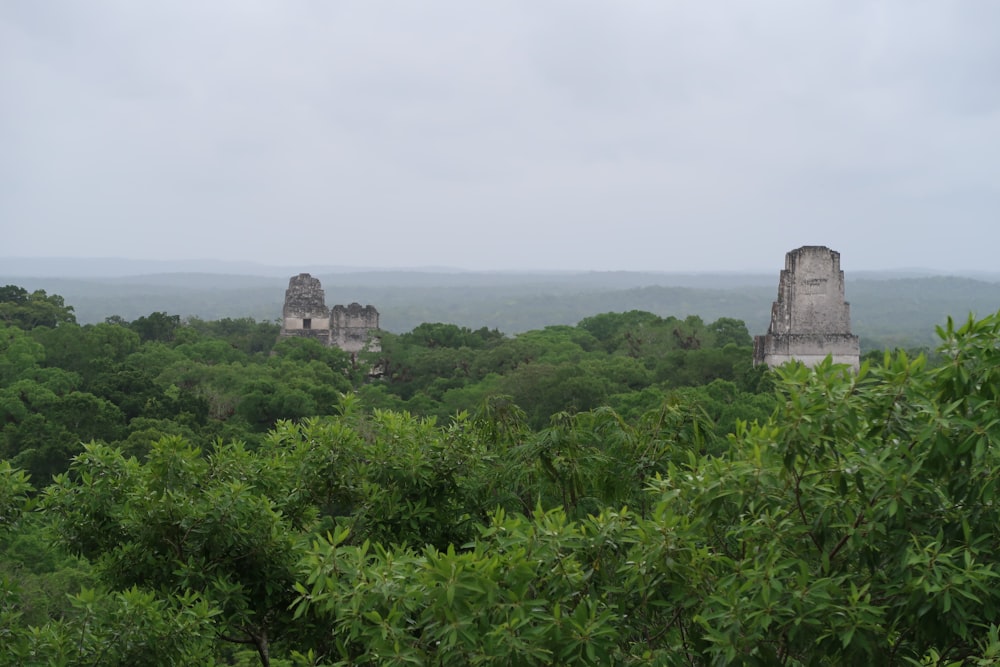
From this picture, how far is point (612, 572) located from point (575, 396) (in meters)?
23.7

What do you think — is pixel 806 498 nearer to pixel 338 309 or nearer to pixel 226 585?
pixel 226 585

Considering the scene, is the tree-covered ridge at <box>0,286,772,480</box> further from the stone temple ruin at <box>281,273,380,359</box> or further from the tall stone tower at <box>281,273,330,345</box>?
the tall stone tower at <box>281,273,330,345</box>

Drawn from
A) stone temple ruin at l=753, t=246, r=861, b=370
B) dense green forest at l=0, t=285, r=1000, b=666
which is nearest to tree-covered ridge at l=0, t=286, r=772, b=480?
stone temple ruin at l=753, t=246, r=861, b=370

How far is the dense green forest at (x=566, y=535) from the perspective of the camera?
14.8 feet

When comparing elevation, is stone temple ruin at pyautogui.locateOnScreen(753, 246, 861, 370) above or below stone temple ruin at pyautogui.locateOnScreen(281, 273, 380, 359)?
above

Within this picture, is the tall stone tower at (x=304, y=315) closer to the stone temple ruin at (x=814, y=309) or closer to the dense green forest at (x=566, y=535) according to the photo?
the stone temple ruin at (x=814, y=309)

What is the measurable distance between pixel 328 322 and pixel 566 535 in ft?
131

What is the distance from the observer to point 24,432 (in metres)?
22.9

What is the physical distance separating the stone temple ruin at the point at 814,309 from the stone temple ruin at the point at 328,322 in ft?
70.7

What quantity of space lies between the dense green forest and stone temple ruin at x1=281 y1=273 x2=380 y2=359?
34832 mm

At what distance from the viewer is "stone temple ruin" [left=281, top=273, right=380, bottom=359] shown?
43.5m

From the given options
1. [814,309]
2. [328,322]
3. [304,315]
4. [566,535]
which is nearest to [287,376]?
[328,322]

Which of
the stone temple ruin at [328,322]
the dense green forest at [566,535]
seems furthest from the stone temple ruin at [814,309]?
the stone temple ruin at [328,322]

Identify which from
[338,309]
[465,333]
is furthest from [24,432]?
[465,333]
